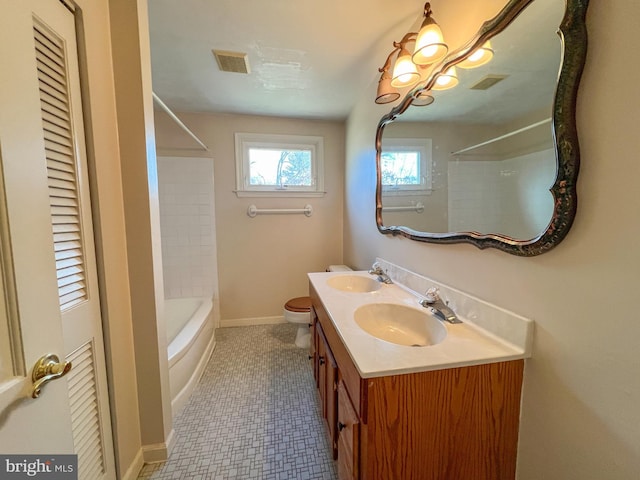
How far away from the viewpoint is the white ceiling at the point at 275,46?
52.1 inches

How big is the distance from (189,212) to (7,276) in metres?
2.32

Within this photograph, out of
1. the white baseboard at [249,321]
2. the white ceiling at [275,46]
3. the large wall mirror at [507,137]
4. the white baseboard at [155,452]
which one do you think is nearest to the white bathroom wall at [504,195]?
the large wall mirror at [507,137]

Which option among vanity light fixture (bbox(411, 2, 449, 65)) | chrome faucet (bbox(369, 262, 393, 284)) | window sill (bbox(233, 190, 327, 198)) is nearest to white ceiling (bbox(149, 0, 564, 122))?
vanity light fixture (bbox(411, 2, 449, 65))

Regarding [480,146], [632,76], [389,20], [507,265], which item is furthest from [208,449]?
[389,20]

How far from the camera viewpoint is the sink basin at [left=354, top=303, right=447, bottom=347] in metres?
1.19

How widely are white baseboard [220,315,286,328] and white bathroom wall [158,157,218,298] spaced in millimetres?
377

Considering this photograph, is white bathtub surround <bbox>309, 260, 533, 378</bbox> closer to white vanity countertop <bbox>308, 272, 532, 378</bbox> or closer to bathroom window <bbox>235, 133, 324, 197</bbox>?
white vanity countertop <bbox>308, 272, 532, 378</bbox>

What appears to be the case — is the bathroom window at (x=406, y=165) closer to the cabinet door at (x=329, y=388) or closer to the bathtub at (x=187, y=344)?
the cabinet door at (x=329, y=388)

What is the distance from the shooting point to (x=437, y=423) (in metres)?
0.81

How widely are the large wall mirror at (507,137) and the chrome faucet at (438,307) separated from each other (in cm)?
27

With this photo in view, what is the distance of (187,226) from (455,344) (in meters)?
2.65

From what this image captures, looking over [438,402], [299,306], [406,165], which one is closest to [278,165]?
[299,306]

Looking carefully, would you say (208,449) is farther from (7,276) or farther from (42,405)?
(7,276)

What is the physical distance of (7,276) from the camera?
52 cm
